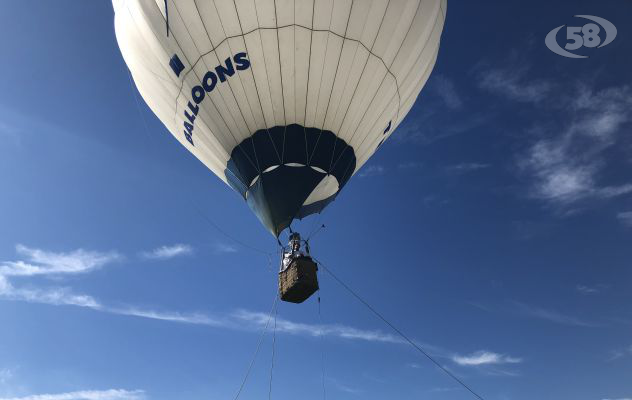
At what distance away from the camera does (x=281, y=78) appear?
966cm

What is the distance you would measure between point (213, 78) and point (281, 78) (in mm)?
1459

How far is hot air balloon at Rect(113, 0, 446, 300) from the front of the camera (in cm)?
919

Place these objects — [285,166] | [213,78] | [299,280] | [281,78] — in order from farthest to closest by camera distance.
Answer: [285,166]
[213,78]
[281,78]
[299,280]

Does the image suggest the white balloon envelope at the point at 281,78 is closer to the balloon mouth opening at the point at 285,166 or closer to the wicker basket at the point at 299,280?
the balloon mouth opening at the point at 285,166

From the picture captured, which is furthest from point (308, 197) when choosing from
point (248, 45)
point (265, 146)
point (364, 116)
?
point (248, 45)

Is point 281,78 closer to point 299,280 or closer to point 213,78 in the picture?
point 213,78

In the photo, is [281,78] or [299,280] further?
[281,78]

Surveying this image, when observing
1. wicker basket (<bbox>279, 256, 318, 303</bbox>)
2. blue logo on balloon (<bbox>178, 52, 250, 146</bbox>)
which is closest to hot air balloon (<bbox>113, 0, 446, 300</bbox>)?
blue logo on balloon (<bbox>178, 52, 250, 146</bbox>)

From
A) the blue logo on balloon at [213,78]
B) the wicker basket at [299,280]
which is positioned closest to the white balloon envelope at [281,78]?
the blue logo on balloon at [213,78]

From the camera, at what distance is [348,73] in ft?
32.1

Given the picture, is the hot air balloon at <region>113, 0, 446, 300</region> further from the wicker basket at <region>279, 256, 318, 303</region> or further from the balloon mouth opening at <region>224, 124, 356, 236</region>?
the wicker basket at <region>279, 256, 318, 303</region>

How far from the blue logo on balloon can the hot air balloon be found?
0.07 ft

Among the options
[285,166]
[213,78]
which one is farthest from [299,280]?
[213,78]

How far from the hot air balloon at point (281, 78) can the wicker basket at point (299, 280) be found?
1607 millimetres
